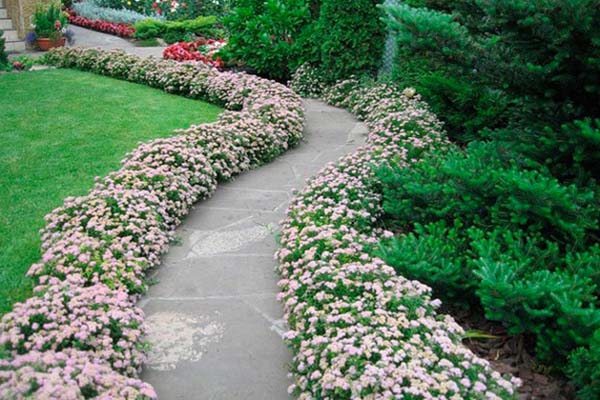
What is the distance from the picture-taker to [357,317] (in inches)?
125

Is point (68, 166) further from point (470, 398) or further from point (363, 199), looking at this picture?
point (470, 398)

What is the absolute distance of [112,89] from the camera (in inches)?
389

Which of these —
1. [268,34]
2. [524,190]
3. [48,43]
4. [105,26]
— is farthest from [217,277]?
[105,26]

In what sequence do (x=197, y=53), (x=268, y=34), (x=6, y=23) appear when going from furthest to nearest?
(x=6, y=23) < (x=197, y=53) < (x=268, y=34)

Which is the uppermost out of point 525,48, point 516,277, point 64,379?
point 525,48

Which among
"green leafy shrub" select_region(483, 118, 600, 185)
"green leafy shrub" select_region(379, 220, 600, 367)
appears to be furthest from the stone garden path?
"green leafy shrub" select_region(379, 220, 600, 367)

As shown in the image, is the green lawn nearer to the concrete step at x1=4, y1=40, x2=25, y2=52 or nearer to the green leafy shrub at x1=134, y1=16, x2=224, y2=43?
the concrete step at x1=4, y1=40, x2=25, y2=52

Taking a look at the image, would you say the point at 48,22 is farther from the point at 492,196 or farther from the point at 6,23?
the point at 492,196

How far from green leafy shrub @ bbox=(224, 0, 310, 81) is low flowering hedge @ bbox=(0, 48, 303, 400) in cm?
249

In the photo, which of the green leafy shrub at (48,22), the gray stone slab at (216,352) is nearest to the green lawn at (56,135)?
the gray stone slab at (216,352)

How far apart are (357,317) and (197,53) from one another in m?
9.22

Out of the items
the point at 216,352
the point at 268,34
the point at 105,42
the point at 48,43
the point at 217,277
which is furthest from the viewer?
the point at 105,42

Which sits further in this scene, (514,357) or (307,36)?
(307,36)

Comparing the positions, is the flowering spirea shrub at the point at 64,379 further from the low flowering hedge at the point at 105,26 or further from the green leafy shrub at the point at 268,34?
the low flowering hedge at the point at 105,26
